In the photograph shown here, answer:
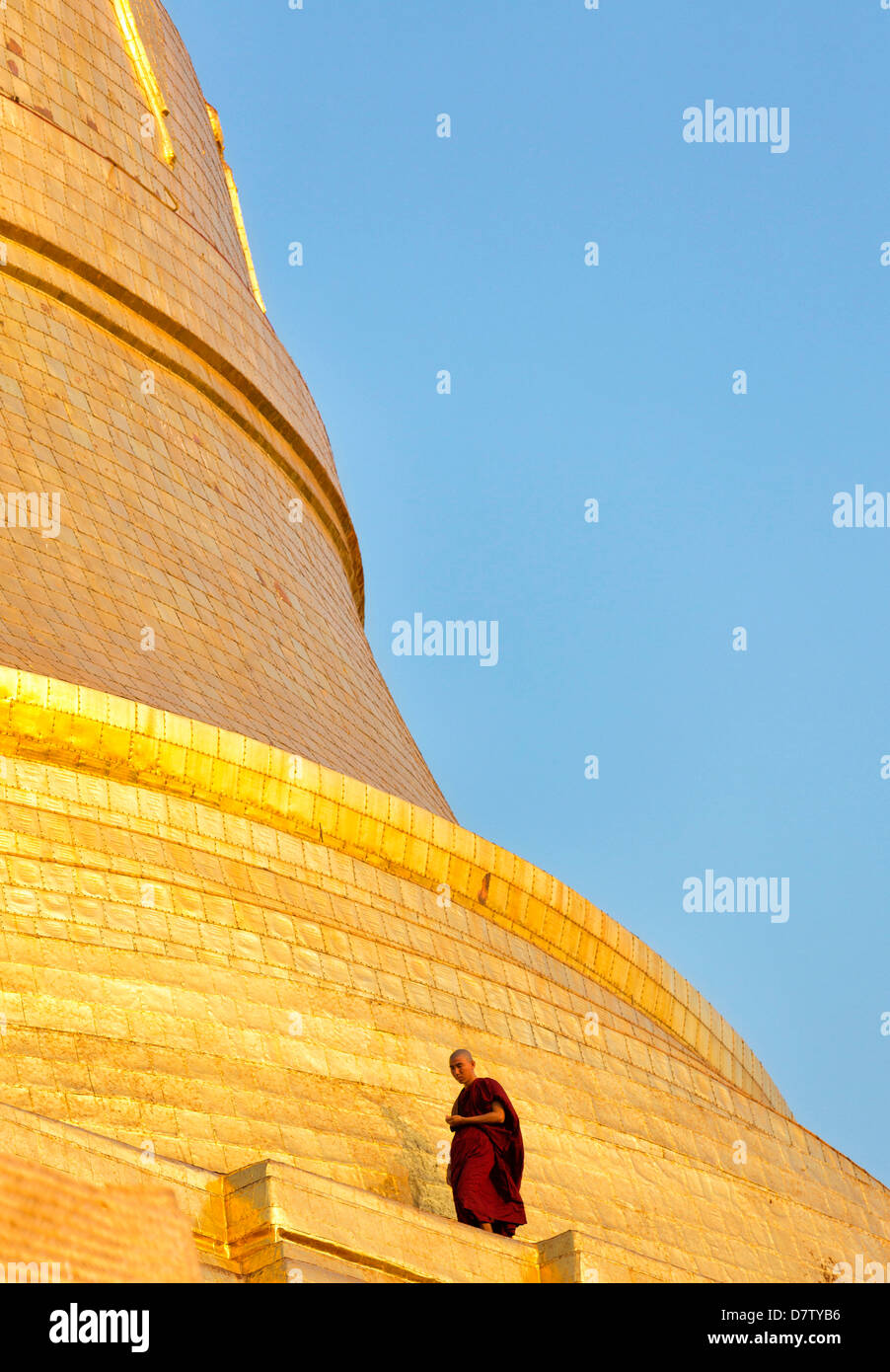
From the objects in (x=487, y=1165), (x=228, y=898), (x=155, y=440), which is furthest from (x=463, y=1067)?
(x=155, y=440)

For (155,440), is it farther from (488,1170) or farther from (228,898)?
(488,1170)

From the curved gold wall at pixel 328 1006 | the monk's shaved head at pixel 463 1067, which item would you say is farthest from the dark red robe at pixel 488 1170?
the curved gold wall at pixel 328 1006

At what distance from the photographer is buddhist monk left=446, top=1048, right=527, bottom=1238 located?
1072 centimetres

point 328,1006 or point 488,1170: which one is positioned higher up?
point 328,1006

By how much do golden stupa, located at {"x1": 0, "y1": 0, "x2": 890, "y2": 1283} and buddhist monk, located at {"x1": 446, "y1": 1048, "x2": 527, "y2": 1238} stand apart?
0.46 m

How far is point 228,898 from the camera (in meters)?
13.2

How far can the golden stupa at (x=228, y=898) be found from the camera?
10172mm

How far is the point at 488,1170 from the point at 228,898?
9.64ft

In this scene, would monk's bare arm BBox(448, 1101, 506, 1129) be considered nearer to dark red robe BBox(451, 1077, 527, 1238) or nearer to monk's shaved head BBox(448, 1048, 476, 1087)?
dark red robe BBox(451, 1077, 527, 1238)

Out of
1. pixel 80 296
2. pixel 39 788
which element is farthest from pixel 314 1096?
pixel 80 296

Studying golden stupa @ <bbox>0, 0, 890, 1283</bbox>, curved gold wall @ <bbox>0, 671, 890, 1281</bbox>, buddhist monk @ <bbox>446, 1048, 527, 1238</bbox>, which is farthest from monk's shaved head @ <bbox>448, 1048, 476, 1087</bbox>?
curved gold wall @ <bbox>0, 671, 890, 1281</bbox>

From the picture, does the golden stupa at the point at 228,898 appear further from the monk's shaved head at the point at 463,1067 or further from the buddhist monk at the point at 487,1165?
the monk's shaved head at the point at 463,1067

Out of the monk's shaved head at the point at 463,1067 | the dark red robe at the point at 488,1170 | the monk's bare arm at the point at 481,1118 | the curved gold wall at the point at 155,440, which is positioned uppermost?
the curved gold wall at the point at 155,440
